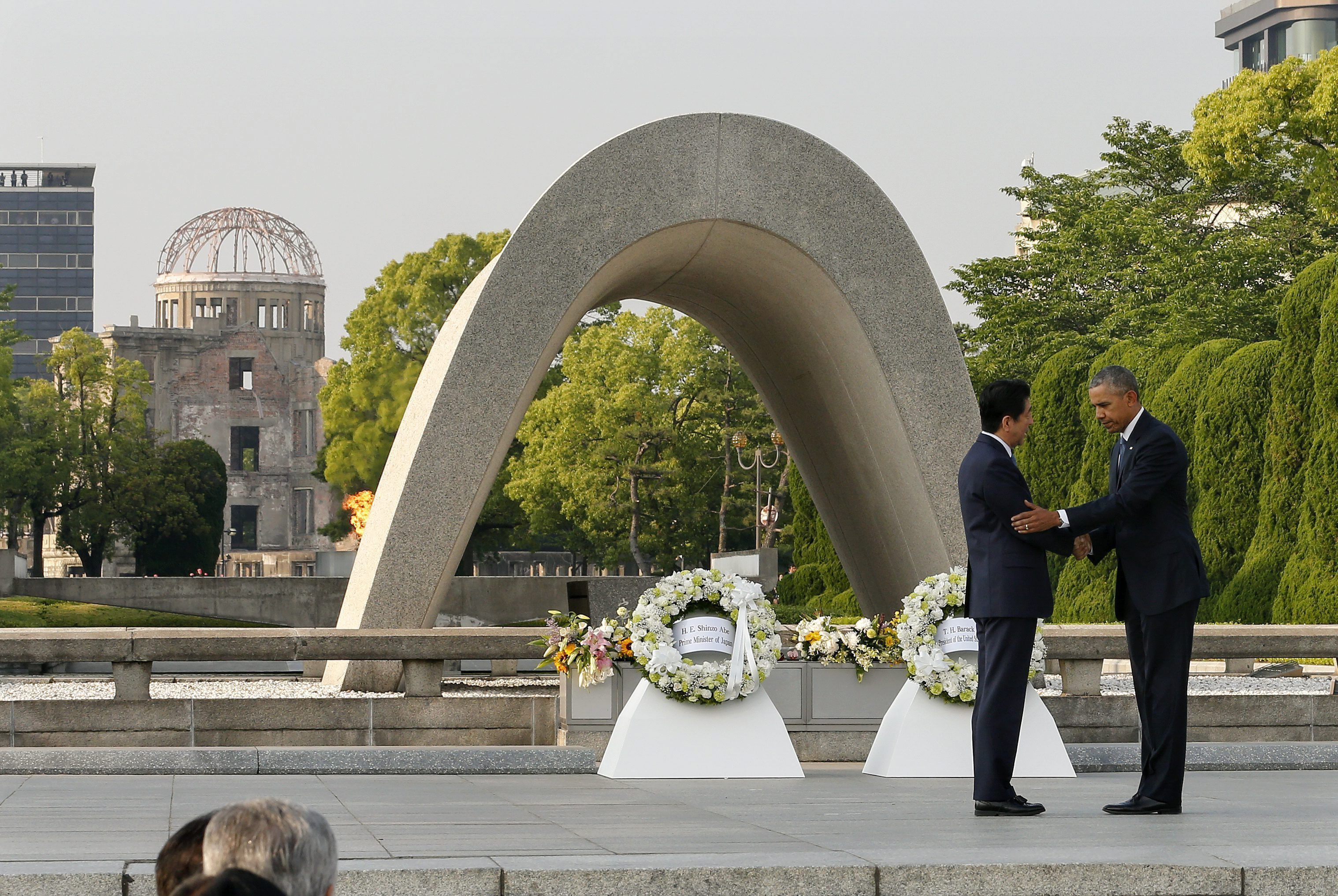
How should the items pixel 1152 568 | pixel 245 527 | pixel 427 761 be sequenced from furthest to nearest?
pixel 245 527
pixel 427 761
pixel 1152 568

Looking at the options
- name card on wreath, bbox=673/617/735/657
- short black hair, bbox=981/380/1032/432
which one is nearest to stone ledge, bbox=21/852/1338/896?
short black hair, bbox=981/380/1032/432

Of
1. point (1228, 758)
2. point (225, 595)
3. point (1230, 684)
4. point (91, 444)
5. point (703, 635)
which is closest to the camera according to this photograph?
point (703, 635)

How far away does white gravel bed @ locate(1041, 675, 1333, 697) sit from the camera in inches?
615

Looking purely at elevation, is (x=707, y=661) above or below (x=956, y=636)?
below

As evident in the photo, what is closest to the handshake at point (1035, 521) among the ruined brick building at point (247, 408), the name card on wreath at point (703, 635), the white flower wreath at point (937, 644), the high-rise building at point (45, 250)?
the white flower wreath at point (937, 644)

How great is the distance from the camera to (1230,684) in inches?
658

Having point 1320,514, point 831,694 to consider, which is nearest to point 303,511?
point 1320,514

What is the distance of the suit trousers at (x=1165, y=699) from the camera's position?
23.0 ft

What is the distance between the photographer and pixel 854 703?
10.6 meters

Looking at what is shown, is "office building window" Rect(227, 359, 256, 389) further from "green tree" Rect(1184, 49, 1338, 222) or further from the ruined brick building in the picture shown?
"green tree" Rect(1184, 49, 1338, 222)

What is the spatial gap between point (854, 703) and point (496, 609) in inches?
977

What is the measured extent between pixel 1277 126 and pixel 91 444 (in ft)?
120

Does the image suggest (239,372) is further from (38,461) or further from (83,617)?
(83,617)

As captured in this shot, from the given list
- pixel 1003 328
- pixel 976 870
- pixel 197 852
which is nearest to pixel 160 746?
pixel 976 870
